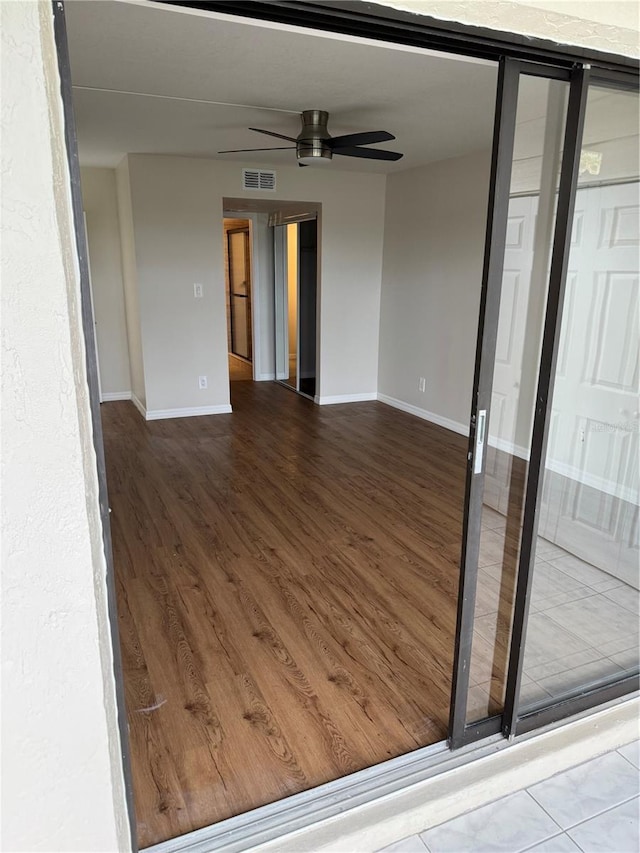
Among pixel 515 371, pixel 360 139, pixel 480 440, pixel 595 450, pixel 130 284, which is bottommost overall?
pixel 595 450

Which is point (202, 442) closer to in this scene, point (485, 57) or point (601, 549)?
point (601, 549)

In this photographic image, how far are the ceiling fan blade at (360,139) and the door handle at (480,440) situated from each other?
7.40ft

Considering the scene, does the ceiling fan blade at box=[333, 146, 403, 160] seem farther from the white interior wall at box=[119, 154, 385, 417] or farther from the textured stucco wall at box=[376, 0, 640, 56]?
the textured stucco wall at box=[376, 0, 640, 56]

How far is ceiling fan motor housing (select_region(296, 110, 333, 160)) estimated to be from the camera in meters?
3.52

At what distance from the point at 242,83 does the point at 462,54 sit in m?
1.95

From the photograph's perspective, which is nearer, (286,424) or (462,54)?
(462,54)

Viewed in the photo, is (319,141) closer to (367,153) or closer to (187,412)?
(367,153)

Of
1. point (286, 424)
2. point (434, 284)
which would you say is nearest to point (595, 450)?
point (434, 284)

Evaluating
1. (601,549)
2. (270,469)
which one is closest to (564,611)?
(601,549)

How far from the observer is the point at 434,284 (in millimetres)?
5383

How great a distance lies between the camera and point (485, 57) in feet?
4.57

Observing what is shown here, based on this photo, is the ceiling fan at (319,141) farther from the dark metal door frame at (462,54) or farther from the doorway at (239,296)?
the doorway at (239,296)

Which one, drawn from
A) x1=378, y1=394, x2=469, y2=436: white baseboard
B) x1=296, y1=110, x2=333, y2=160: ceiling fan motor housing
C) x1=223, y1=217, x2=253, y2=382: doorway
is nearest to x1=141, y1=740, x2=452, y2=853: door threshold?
x1=296, y1=110, x2=333, y2=160: ceiling fan motor housing

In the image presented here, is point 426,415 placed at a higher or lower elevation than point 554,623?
lower
